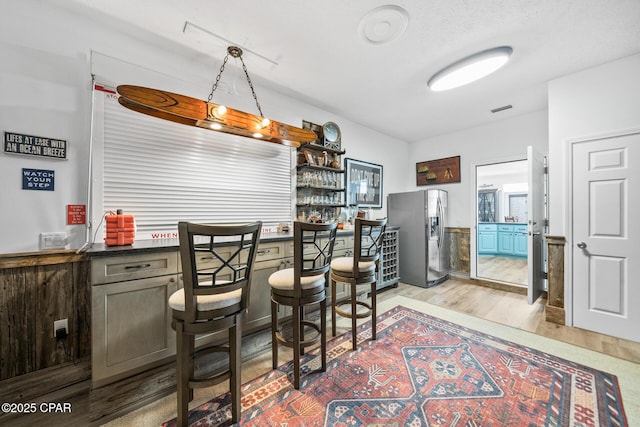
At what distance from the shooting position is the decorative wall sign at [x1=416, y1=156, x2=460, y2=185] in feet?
15.1

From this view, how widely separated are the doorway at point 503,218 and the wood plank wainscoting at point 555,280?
7.73 feet

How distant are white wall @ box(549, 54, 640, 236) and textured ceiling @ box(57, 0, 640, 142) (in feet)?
0.48

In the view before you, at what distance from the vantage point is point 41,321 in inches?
67.5

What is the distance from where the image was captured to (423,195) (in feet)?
13.4

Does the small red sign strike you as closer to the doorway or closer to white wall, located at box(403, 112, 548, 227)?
white wall, located at box(403, 112, 548, 227)

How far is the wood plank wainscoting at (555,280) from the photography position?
273cm

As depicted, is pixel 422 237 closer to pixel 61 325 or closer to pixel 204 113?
pixel 204 113

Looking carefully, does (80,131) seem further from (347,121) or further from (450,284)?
(450,284)

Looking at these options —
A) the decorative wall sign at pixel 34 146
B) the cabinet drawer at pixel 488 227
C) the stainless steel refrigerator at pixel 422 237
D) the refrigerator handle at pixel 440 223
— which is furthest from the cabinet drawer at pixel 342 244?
the cabinet drawer at pixel 488 227

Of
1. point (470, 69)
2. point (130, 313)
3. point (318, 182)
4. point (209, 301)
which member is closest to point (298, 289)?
point (209, 301)

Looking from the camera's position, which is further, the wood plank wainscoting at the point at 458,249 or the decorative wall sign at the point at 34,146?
the wood plank wainscoting at the point at 458,249

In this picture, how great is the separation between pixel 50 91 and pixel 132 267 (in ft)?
4.82

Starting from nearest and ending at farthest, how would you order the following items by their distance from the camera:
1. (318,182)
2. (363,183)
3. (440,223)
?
(318,182), (363,183), (440,223)

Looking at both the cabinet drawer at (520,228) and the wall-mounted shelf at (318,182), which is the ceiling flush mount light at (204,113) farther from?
the cabinet drawer at (520,228)
